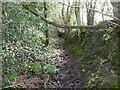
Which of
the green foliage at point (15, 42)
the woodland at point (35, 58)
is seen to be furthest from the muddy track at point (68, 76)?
the green foliage at point (15, 42)

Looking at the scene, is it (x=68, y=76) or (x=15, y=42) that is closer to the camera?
(x=15, y=42)

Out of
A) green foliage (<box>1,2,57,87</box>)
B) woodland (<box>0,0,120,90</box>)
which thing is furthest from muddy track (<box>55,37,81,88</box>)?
green foliage (<box>1,2,57,87</box>)

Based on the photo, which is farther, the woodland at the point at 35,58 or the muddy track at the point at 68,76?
the muddy track at the point at 68,76

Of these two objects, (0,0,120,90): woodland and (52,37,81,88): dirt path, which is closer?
(0,0,120,90): woodland

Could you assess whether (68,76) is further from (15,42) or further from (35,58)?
(15,42)

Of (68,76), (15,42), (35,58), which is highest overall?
(15,42)

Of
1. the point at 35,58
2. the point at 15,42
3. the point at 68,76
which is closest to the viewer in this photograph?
the point at 15,42

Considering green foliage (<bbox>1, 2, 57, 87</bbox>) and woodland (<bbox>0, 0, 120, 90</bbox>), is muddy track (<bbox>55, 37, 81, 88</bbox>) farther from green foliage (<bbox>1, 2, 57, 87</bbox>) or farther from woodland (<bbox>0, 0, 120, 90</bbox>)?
green foliage (<bbox>1, 2, 57, 87</bbox>)

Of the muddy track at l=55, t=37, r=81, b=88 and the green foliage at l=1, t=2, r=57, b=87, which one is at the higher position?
the green foliage at l=1, t=2, r=57, b=87

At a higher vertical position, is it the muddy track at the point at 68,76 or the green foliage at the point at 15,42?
the green foliage at the point at 15,42

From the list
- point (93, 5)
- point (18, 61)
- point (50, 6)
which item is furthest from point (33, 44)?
point (93, 5)

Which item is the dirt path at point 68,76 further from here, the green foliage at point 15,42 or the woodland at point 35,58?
the green foliage at point 15,42

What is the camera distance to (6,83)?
433cm

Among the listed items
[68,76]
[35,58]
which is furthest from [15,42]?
[68,76]
